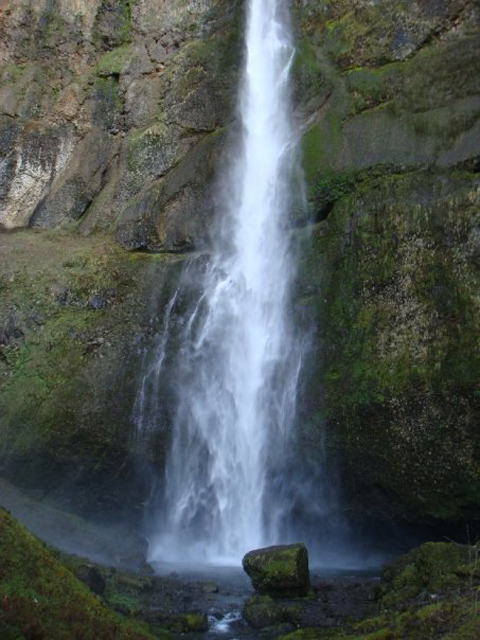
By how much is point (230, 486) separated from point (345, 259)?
20.1 feet

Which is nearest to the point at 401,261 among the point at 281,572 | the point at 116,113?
the point at 281,572

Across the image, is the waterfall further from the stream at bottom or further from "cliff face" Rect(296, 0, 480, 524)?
the stream at bottom

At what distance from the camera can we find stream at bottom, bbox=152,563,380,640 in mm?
10164

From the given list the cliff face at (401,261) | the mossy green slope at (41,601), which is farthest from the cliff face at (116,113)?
the mossy green slope at (41,601)

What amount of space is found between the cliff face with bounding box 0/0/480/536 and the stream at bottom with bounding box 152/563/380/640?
→ 3255 millimetres

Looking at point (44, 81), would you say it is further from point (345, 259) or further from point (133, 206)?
point (345, 259)

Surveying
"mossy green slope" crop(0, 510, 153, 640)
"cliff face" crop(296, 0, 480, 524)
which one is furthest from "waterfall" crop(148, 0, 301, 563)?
"mossy green slope" crop(0, 510, 153, 640)

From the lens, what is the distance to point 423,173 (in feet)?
51.7

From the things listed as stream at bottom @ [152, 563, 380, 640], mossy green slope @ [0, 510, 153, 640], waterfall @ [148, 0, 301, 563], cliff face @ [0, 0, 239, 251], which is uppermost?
cliff face @ [0, 0, 239, 251]

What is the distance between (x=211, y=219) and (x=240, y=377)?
485 centimetres

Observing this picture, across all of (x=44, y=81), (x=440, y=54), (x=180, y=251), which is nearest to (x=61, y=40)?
(x=44, y=81)

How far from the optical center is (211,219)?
19266 millimetres

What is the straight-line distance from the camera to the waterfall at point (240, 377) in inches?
636

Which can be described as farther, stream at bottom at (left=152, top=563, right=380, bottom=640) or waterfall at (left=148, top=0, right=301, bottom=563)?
waterfall at (left=148, top=0, right=301, bottom=563)
